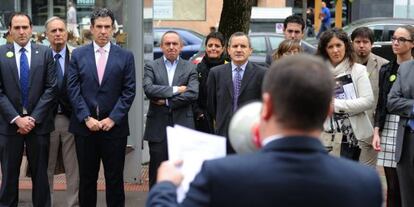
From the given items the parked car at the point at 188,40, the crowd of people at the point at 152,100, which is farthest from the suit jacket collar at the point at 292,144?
the parked car at the point at 188,40

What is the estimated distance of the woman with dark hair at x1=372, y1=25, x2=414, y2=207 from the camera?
6375mm

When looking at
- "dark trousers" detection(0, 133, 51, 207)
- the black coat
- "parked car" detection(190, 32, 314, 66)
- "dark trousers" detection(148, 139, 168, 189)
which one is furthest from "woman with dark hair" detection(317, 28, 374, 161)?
"parked car" detection(190, 32, 314, 66)

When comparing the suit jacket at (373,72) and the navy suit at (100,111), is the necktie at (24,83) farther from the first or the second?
the suit jacket at (373,72)

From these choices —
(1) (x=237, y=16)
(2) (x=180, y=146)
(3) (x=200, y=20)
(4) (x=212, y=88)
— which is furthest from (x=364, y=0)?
(2) (x=180, y=146)

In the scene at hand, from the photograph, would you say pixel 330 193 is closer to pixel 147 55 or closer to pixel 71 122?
pixel 71 122

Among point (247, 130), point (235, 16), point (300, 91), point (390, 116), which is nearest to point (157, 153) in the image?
point (390, 116)

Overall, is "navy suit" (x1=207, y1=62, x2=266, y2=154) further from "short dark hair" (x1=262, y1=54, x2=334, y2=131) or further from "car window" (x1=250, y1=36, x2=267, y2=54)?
"car window" (x1=250, y1=36, x2=267, y2=54)

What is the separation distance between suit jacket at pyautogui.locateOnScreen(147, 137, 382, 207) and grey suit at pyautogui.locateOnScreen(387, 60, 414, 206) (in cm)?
364

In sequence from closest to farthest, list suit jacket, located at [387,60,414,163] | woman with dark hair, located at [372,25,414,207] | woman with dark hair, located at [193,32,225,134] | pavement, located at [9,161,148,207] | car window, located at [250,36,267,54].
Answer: suit jacket, located at [387,60,414,163], woman with dark hair, located at [372,25,414,207], woman with dark hair, located at [193,32,225,134], pavement, located at [9,161,148,207], car window, located at [250,36,267,54]

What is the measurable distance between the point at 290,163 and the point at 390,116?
174 inches

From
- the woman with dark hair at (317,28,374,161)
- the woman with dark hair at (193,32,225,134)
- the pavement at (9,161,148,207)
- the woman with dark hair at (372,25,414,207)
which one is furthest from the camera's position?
the pavement at (9,161,148,207)

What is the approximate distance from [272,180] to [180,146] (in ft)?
1.54

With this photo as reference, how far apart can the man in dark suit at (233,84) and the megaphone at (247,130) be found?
350 cm

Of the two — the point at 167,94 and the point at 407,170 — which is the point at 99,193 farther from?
the point at 407,170
